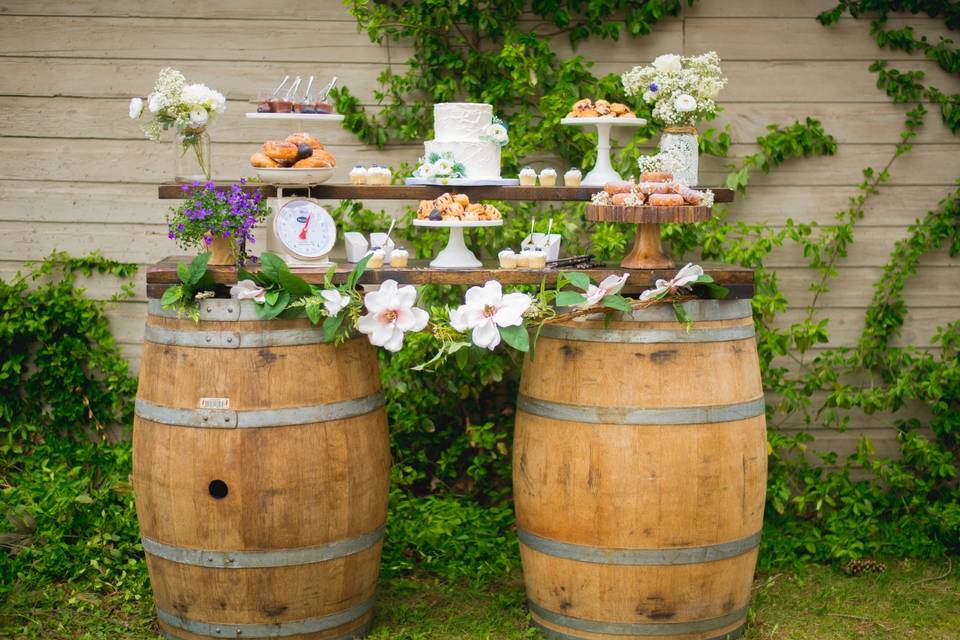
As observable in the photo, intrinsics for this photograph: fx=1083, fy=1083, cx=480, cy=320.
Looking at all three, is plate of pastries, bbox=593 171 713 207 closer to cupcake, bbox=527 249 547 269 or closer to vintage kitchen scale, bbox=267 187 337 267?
cupcake, bbox=527 249 547 269

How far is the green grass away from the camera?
3.69 m

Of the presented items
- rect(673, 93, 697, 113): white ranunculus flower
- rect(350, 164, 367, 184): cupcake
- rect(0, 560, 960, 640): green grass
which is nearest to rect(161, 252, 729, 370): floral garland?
rect(350, 164, 367, 184): cupcake

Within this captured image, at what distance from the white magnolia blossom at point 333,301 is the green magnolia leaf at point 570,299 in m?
0.63

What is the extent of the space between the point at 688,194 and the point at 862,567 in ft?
6.12

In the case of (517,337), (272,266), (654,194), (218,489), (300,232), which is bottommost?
(218,489)

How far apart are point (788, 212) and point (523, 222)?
1.15m

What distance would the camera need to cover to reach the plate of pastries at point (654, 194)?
3361mm

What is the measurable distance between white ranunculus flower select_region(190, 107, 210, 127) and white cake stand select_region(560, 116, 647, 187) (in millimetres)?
1217

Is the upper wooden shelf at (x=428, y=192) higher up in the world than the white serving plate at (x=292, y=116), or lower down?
lower down

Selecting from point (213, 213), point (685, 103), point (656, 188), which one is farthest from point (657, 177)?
point (213, 213)

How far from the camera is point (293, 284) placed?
3.21m

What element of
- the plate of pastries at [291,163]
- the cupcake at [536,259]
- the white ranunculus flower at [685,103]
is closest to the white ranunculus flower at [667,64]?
the white ranunculus flower at [685,103]

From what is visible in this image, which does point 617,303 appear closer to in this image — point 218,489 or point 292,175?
point 292,175

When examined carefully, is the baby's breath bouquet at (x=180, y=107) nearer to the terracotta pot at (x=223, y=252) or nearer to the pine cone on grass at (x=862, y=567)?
the terracotta pot at (x=223, y=252)
